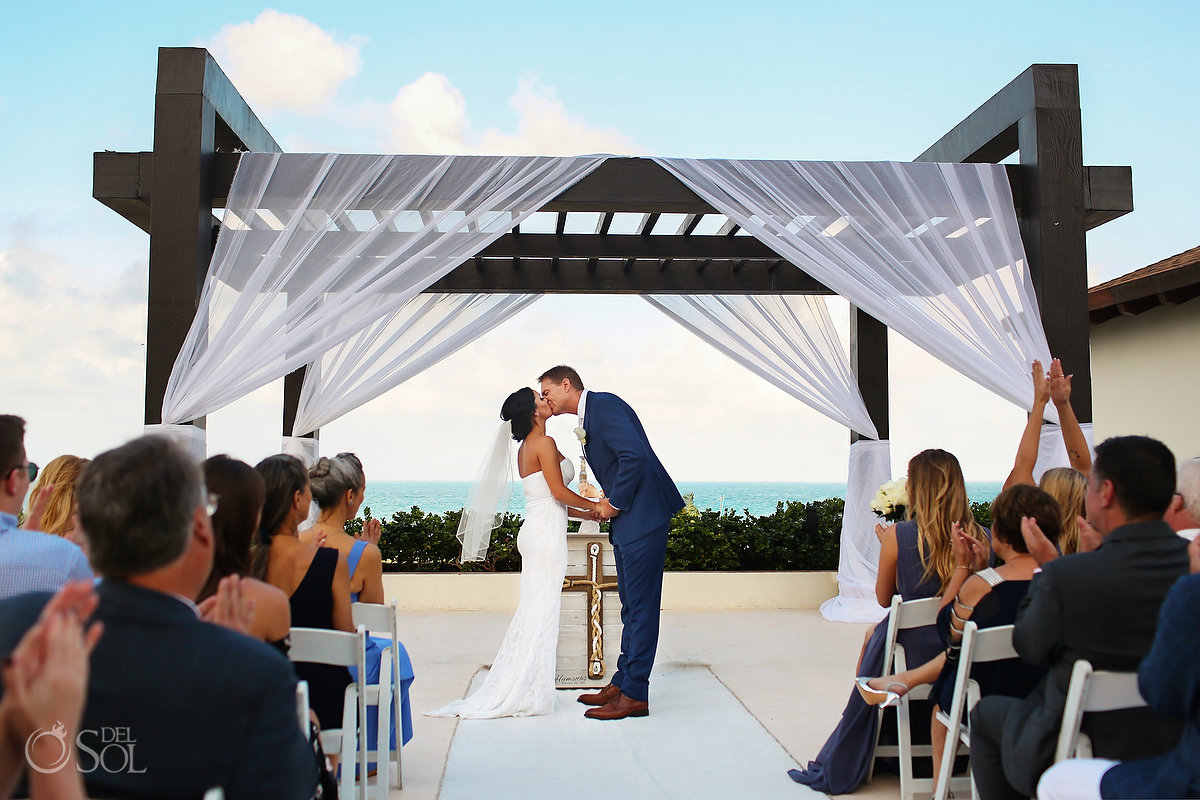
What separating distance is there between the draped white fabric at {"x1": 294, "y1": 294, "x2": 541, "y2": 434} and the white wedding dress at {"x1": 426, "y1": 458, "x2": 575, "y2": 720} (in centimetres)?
159

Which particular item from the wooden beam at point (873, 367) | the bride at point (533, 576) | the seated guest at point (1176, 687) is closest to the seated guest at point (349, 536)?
the bride at point (533, 576)

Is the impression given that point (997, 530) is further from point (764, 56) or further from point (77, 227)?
point (77, 227)

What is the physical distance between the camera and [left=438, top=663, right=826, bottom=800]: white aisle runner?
11.6ft

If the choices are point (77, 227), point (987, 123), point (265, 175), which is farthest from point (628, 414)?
point (77, 227)

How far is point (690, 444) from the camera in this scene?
35.2 meters

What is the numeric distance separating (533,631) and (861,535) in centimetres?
377

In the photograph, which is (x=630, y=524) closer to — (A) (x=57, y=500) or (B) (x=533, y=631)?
(B) (x=533, y=631)

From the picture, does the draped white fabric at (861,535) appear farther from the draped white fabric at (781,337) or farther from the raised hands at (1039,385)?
the raised hands at (1039,385)

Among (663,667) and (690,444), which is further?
(690,444)

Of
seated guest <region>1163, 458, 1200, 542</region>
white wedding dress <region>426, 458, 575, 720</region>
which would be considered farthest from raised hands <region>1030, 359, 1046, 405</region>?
white wedding dress <region>426, 458, 575, 720</region>

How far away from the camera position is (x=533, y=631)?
15.7ft

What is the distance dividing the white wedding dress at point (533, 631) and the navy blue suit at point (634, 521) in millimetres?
319

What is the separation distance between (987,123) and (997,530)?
328 centimetres

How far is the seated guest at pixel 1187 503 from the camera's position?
2.70 m
